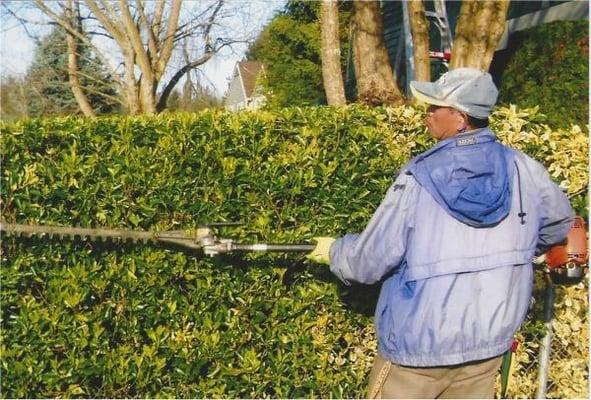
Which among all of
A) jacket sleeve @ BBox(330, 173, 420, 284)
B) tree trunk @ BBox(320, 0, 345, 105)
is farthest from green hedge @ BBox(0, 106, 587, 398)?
tree trunk @ BBox(320, 0, 345, 105)

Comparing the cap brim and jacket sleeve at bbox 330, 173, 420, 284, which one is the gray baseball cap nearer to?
the cap brim

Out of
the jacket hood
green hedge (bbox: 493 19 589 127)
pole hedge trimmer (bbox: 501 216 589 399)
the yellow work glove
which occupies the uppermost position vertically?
green hedge (bbox: 493 19 589 127)

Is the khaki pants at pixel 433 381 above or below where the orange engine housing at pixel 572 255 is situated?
below

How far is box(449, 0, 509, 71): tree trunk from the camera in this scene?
239 inches

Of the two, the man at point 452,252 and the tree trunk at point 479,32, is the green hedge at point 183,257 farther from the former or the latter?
the tree trunk at point 479,32

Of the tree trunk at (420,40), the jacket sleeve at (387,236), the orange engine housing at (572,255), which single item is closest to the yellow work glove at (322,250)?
the jacket sleeve at (387,236)

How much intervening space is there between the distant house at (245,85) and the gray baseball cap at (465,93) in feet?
42.9

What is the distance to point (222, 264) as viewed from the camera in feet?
12.2

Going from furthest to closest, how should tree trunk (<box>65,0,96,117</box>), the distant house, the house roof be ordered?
the house roof
the distant house
tree trunk (<box>65,0,96,117</box>)

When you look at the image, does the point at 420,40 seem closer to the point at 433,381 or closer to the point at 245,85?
the point at 433,381

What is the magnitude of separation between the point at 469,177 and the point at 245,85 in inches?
892

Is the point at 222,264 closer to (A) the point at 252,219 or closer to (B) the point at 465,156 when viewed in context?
(A) the point at 252,219

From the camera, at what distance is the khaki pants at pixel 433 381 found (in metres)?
2.68

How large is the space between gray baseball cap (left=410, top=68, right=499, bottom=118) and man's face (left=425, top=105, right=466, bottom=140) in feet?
0.11
